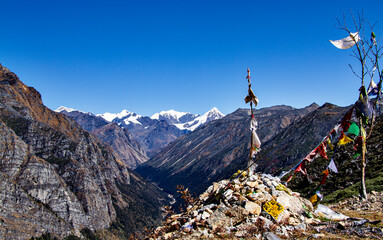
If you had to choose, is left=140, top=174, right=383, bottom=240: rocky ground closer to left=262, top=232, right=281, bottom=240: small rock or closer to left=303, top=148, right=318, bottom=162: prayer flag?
left=262, top=232, right=281, bottom=240: small rock

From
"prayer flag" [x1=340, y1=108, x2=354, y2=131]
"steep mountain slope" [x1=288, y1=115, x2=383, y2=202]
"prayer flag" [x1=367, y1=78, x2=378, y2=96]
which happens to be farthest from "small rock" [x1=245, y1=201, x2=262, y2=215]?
"steep mountain slope" [x1=288, y1=115, x2=383, y2=202]

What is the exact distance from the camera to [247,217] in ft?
45.6

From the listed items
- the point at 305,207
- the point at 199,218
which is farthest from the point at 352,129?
the point at 199,218

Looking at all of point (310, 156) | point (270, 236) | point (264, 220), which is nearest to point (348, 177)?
point (310, 156)

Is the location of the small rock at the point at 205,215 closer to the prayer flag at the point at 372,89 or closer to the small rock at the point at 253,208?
the small rock at the point at 253,208

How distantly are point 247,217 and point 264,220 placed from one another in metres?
0.97

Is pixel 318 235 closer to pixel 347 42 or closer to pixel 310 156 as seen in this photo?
pixel 310 156

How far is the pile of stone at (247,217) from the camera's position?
42.8 feet

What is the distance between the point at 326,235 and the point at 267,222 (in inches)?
115

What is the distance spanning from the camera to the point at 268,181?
1770 centimetres

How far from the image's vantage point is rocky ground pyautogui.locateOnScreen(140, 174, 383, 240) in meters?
12.4

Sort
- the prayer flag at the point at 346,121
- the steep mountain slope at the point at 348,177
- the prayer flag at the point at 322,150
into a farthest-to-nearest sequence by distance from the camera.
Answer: the steep mountain slope at the point at 348,177
the prayer flag at the point at 346,121
the prayer flag at the point at 322,150

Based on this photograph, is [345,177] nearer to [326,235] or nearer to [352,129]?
[352,129]

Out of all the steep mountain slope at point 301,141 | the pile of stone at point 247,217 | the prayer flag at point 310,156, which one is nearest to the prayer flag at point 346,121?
the prayer flag at point 310,156
